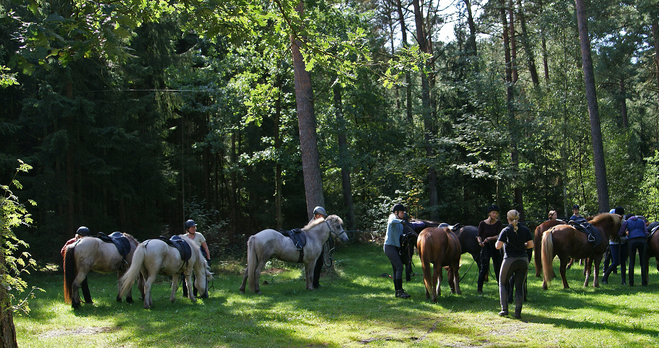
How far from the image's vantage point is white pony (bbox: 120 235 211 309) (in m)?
9.46

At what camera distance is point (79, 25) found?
5.47m

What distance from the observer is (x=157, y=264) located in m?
9.84

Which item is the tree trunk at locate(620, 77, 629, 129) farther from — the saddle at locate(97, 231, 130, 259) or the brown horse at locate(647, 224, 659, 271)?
the saddle at locate(97, 231, 130, 259)

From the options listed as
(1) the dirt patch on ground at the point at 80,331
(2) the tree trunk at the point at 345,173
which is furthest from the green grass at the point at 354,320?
(2) the tree trunk at the point at 345,173

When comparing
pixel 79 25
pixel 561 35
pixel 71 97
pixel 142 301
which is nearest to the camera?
pixel 79 25

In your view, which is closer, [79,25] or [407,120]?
[79,25]

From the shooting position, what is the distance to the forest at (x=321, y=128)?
56.8 ft

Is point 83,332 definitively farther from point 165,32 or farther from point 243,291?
point 165,32

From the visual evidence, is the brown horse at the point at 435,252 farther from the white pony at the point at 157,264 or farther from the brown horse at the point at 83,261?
the brown horse at the point at 83,261

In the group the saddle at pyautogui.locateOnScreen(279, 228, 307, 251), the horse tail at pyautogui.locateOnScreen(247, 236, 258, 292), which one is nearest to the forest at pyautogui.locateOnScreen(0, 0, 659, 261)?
the saddle at pyautogui.locateOnScreen(279, 228, 307, 251)

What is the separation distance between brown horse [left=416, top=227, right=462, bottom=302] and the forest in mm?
3347

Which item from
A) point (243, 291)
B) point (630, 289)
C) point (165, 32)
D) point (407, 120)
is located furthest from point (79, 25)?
point (407, 120)

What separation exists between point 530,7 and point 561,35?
11.4 ft

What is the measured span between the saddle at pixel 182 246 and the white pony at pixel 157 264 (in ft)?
0.24
